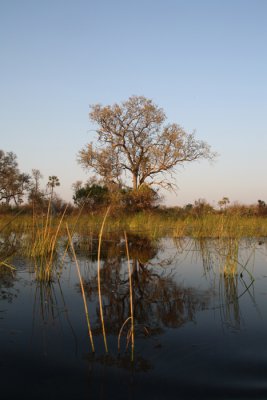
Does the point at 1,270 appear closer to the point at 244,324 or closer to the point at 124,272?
the point at 124,272

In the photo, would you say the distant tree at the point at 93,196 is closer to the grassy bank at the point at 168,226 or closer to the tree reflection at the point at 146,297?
the grassy bank at the point at 168,226

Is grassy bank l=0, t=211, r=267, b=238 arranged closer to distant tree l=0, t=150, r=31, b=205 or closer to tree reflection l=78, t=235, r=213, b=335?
tree reflection l=78, t=235, r=213, b=335

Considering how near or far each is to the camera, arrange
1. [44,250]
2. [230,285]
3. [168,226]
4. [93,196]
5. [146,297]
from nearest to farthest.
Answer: [146,297], [230,285], [44,250], [168,226], [93,196]

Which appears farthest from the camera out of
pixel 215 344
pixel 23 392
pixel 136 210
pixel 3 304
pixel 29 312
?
pixel 136 210

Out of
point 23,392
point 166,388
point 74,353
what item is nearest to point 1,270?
point 74,353

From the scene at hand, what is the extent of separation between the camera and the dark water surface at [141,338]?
1844mm

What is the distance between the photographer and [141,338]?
2508 millimetres

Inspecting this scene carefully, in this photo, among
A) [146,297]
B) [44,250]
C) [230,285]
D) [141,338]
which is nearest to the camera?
[141,338]

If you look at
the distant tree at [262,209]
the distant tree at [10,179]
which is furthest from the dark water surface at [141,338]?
the distant tree at [10,179]

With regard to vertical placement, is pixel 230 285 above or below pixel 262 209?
below

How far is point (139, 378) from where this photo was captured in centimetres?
192

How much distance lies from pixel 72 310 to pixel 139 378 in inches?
56.4

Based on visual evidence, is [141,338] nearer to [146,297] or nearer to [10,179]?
[146,297]

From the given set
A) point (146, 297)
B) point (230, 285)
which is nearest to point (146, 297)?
point (146, 297)
